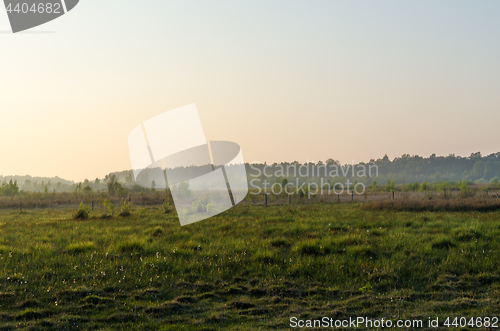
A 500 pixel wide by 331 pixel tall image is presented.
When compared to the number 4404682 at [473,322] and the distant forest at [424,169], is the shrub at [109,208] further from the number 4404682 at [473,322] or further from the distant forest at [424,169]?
the distant forest at [424,169]

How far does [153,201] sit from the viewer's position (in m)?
48.1

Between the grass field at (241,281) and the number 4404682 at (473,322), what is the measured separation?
0.34 metres

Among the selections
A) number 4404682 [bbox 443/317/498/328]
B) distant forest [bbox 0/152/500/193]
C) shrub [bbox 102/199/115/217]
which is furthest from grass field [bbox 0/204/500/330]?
distant forest [bbox 0/152/500/193]

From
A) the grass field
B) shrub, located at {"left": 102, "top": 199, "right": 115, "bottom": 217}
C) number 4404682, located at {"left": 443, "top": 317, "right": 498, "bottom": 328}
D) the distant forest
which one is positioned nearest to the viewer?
number 4404682, located at {"left": 443, "top": 317, "right": 498, "bottom": 328}

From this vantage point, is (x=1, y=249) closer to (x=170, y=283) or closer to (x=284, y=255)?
(x=170, y=283)

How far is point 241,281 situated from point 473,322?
203 inches

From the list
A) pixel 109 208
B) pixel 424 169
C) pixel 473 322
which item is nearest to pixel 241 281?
pixel 473 322

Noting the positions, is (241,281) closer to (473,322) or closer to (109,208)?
(473,322)

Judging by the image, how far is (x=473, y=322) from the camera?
6180 millimetres

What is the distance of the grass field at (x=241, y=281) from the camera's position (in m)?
6.81

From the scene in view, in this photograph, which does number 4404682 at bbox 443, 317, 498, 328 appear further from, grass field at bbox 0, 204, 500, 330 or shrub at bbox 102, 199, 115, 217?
shrub at bbox 102, 199, 115, 217

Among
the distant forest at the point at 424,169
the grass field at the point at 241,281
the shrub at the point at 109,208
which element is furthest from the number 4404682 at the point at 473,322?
the distant forest at the point at 424,169

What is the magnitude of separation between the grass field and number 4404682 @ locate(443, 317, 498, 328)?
34 centimetres

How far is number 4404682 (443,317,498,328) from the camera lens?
19.8ft
